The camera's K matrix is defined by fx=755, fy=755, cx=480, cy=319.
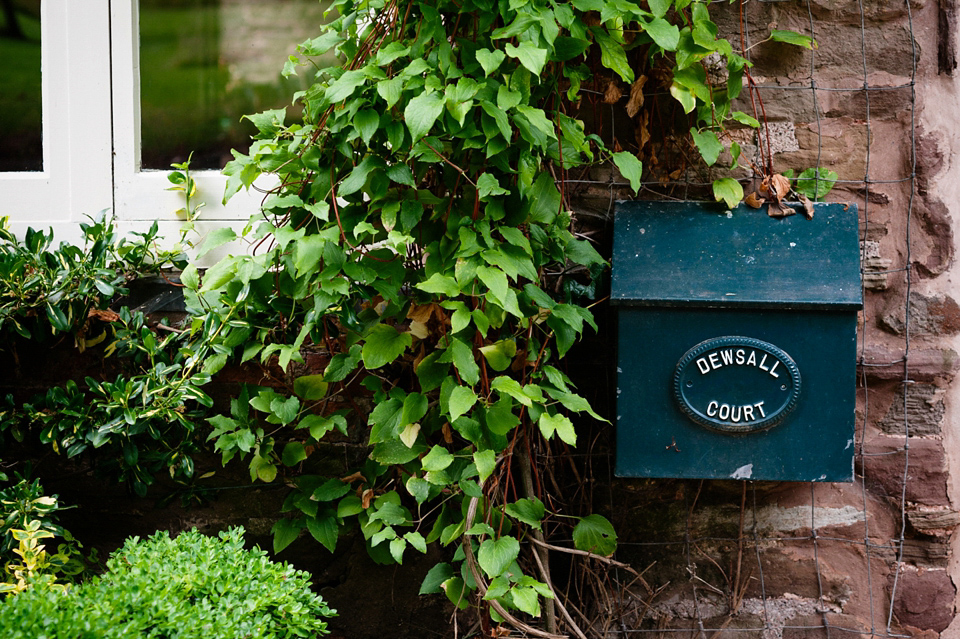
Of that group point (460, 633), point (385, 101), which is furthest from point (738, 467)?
point (385, 101)

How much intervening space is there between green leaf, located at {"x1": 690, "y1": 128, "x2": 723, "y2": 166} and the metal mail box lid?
0.13 metres

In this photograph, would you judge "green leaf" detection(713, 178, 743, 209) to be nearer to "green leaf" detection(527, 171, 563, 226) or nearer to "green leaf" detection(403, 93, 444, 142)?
"green leaf" detection(527, 171, 563, 226)

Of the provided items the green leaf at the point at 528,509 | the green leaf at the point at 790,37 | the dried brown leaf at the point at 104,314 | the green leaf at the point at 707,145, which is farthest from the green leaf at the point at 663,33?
the dried brown leaf at the point at 104,314

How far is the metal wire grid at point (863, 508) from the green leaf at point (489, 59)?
58cm

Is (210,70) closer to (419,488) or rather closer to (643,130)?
(643,130)

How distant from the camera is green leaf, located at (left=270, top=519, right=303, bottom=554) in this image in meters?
1.98

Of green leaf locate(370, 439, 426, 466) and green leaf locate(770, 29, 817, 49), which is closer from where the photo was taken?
green leaf locate(370, 439, 426, 466)

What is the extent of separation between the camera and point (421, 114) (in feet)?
5.13

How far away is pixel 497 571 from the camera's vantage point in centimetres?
170

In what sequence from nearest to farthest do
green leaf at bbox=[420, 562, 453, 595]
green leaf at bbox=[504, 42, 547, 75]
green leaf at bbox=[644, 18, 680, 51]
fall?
green leaf at bbox=[504, 42, 547, 75] < green leaf at bbox=[644, 18, 680, 51] < green leaf at bbox=[420, 562, 453, 595]

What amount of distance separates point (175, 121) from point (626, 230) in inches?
57.2

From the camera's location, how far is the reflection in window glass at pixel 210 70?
235 cm

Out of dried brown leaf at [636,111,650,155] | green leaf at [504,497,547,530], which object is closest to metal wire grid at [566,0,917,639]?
dried brown leaf at [636,111,650,155]

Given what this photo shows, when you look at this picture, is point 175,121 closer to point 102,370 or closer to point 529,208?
point 102,370
